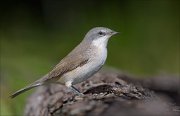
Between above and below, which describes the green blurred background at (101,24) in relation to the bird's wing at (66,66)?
above

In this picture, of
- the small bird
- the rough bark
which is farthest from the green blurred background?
the small bird

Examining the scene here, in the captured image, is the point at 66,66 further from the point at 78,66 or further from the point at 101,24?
the point at 101,24

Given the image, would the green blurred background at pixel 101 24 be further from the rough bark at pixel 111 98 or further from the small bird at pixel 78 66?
the small bird at pixel 78 66

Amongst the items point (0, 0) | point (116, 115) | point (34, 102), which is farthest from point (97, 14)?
point (116, 115)

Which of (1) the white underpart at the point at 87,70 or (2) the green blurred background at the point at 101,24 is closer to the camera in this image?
(1) the white underpart at the point at 87,70

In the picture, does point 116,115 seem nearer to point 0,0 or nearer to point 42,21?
point 42,21

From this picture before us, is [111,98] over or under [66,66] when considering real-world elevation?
under

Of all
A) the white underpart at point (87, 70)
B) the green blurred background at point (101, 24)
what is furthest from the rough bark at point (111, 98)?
the green blurred background at point (101, 24)

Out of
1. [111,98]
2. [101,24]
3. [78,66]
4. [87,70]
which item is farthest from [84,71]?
[101,24]

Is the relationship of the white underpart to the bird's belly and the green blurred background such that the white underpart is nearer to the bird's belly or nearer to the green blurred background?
the bird's belly
